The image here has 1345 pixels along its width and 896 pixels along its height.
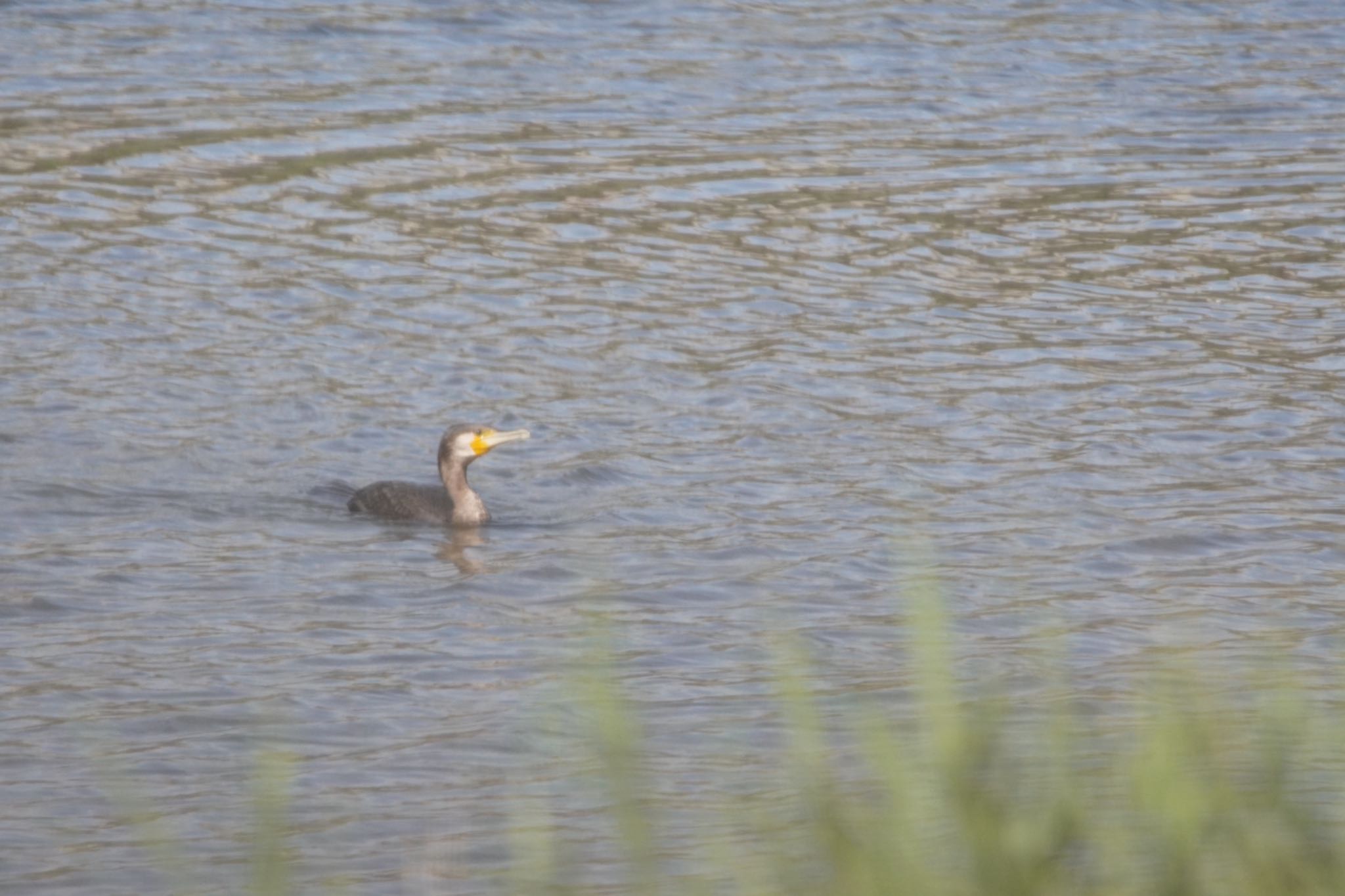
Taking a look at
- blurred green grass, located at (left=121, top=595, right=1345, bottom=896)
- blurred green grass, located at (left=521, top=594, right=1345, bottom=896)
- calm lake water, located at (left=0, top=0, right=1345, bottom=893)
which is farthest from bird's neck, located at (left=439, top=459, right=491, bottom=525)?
blurred green grass, located at (left=521, top=594, right=1345, bottom=896)

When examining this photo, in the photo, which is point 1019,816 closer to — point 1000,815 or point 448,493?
point 1000,815

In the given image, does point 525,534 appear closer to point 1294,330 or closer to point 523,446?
point 523,446

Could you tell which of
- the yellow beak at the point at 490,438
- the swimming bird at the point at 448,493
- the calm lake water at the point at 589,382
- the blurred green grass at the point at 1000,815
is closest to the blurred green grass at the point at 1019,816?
the blurred green grass at the point at 1000,815

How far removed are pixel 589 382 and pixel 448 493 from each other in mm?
2182

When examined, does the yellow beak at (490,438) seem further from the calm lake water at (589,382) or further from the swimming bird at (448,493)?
the calm lake water at (589,382)

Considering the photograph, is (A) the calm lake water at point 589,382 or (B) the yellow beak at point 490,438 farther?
(B) the yellow beak at point 490,438

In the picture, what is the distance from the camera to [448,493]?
39.3 ft

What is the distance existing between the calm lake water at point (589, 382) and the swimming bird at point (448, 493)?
209 mm

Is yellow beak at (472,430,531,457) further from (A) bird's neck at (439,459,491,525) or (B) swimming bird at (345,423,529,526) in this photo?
(A) bird's neck at (439,459,491,525)

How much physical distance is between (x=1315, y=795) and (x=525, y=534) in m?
7.17

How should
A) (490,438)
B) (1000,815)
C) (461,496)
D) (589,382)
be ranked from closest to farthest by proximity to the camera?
(1000,815)
(461,496)
(490,438)
(589,382)

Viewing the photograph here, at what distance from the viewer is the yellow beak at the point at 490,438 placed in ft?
39.3

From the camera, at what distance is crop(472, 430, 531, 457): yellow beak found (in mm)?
11992

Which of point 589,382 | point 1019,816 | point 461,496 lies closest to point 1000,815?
point 1019,816
